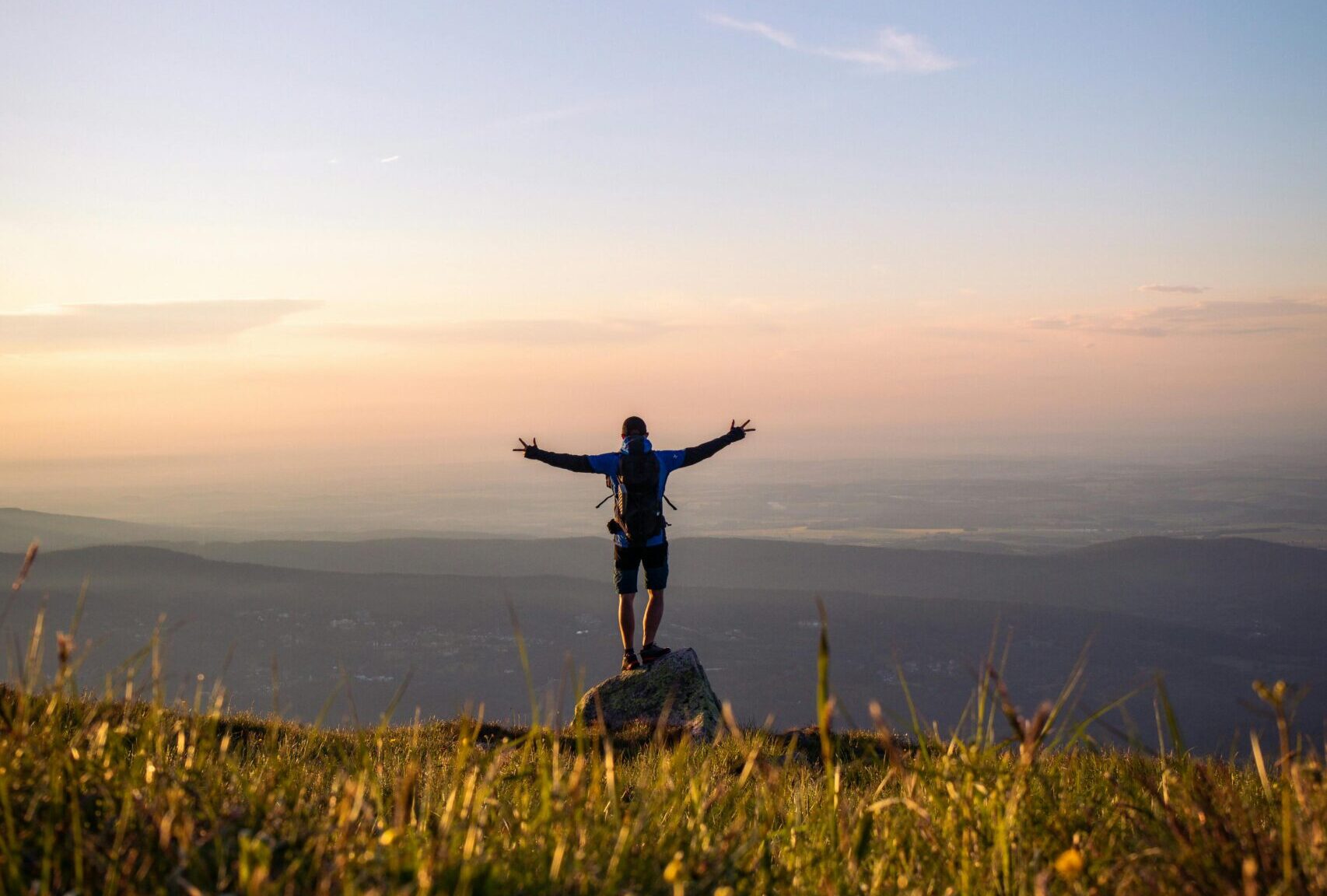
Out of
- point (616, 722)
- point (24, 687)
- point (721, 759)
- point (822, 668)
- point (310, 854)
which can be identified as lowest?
point (616, 722)

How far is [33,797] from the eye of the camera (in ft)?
9.29

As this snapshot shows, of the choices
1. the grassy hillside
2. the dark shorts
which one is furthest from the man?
the grassy hillside

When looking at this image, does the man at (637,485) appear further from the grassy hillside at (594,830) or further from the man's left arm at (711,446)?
the grassy hillside at (594,830)

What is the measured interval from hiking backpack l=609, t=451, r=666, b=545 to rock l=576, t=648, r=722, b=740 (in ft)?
8.81

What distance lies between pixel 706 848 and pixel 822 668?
3.48 ft

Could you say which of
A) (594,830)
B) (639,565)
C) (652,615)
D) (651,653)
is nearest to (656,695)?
(651,653)

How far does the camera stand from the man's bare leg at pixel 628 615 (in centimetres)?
1416

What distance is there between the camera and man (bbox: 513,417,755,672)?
43.7 ft

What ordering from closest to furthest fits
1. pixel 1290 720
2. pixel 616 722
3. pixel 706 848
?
pixel 1290 720
pixel 706 848
pixel 616 722

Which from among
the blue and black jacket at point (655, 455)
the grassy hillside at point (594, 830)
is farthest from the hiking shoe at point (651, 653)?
the grassy hillside at point (594, 830)

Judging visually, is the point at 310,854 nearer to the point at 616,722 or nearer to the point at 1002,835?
the point at 1002,835

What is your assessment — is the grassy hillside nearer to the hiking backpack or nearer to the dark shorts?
the hiking backpack

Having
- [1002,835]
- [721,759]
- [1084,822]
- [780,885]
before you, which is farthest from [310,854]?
[721,759]

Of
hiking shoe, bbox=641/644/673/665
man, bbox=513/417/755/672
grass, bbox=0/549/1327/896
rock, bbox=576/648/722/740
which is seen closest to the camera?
grass, bbox=0/549/1327/896
